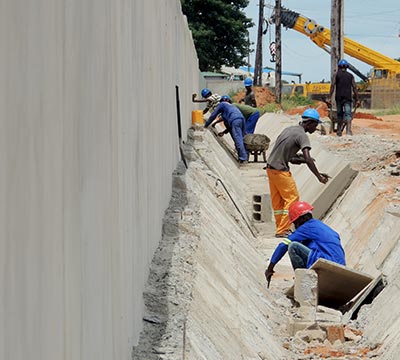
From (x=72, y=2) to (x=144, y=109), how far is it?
288 cm

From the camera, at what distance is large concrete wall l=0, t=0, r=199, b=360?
6.05 ft

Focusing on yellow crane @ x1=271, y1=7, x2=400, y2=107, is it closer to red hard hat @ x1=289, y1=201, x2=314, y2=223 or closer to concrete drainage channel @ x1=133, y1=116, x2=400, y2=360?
concrete drainage channel @ x1=133, y1=116, x2=400, y2=360

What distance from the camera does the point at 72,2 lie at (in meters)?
2.65

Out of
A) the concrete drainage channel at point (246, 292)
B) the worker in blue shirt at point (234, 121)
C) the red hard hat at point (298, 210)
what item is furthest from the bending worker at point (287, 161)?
the worker in blue shirt at point (234, 121)

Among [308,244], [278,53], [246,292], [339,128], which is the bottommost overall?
[246,292]

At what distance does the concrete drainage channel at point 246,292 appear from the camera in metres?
5.02

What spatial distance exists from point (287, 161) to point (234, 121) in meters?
8.15

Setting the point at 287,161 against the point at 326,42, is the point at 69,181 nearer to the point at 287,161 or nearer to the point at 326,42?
the point at 287,161

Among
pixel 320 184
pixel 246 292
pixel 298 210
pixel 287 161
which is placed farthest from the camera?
pixel 320 184

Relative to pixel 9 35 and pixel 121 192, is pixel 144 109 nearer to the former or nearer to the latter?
pixel 121 192

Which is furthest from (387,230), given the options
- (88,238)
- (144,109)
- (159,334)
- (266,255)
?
(88,238)

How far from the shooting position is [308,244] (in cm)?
893

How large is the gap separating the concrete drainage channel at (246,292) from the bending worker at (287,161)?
21.7 inches

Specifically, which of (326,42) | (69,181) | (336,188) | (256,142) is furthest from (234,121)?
(326,42)
